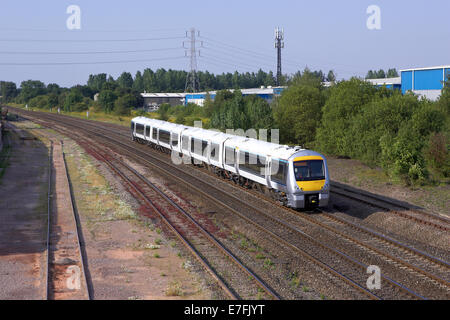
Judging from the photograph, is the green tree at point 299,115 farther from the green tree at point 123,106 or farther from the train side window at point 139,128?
the green tree at point 123,106

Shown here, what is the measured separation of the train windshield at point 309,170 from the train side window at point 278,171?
65cm

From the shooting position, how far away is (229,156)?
93.8 ft

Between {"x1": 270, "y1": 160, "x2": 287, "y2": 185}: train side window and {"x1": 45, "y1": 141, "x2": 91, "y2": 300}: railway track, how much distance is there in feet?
29.6

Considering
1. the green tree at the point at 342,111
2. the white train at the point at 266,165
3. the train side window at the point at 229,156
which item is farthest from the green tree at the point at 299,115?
the train side window at the point at 229,156

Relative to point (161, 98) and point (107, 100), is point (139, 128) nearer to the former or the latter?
point (107, 100)

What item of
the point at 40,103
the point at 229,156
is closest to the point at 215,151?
the point at 229,156

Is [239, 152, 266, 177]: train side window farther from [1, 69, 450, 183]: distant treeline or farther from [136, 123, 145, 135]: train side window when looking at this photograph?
[136, 123, 145, 135]: train side window

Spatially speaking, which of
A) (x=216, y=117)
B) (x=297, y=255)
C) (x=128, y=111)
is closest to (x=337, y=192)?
(x=297, y=255)

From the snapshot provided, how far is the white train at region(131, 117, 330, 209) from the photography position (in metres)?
21.3

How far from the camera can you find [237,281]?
13570 millimetres

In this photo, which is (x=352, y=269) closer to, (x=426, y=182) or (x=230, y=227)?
(x=230, y=227)

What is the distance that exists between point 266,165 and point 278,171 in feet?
4.44

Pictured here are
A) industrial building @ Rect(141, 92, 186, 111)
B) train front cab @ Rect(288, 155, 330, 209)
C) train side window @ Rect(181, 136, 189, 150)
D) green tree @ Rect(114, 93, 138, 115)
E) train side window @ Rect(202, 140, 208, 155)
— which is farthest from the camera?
industrial building @ Rect(141, 92, 186, 111)

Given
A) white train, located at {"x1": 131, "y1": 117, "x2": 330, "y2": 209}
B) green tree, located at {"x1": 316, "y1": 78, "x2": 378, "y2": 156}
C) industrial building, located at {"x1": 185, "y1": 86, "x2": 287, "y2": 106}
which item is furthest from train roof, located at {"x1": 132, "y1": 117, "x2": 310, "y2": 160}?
industrial building, located at {"x1": 185, "y1": 86, "x2": 287, "y2": 106}
